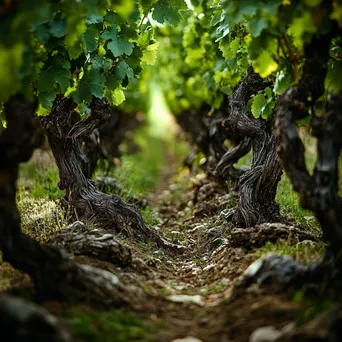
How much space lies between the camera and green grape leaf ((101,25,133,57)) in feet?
19.5

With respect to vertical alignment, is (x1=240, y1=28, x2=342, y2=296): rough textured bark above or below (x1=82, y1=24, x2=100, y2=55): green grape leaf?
below

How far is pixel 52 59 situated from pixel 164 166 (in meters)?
12.8

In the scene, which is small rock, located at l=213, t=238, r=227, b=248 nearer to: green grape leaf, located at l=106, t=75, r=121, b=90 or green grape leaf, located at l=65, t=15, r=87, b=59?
green grape leaf, located at l=106, t=75, r=121, b=90

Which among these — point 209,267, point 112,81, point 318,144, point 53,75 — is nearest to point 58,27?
point 53,75

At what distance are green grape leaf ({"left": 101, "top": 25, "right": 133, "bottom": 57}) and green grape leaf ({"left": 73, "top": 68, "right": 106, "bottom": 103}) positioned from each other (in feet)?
1.09

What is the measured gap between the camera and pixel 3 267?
5.11 m

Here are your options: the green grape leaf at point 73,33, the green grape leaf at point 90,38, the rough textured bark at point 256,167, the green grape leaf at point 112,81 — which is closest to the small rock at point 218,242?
the rough textured bark at point 256,167

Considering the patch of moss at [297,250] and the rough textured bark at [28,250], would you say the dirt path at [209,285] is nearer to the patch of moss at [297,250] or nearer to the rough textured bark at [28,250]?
the patch of moss at [297,250]

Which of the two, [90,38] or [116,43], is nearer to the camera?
[90,38]

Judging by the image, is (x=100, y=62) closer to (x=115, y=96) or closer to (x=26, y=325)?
(x=115, y=96)

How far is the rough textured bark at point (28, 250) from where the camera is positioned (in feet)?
13.8

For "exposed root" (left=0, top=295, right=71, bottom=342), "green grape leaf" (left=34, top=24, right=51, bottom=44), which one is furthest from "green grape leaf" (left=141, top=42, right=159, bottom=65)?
"exposed root" (left=0, top=295, right=71, bottom=342)

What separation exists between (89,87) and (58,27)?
1.39m

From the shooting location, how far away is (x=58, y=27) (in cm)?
469
